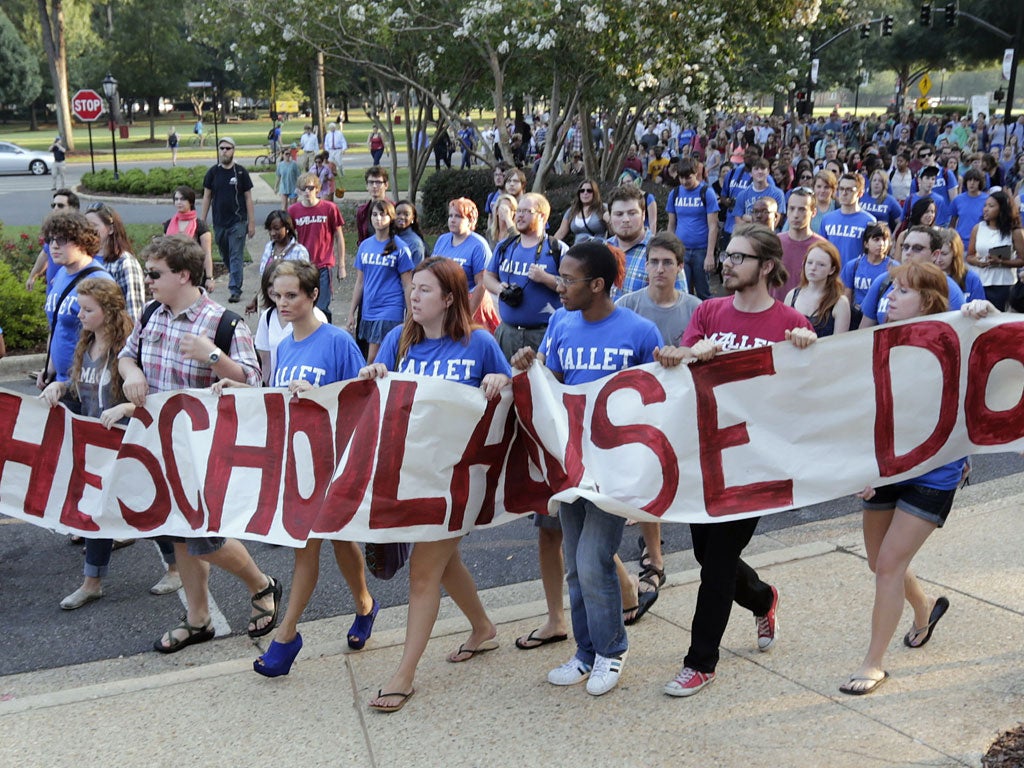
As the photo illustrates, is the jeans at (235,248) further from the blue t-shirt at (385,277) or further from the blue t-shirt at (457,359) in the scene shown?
the blue t-shirt at (457,359)

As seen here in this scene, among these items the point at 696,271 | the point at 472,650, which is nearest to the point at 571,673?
the point at 472,650

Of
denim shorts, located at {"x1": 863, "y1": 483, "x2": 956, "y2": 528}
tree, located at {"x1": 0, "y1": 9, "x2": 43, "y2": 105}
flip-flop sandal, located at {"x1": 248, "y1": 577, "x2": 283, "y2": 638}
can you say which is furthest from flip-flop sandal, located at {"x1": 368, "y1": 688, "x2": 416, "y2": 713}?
tree, located at {"x1": 0, "y1": 9, "x2": 43, "y2": 105}

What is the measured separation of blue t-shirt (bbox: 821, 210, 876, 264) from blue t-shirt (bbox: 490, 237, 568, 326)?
3.11 metres

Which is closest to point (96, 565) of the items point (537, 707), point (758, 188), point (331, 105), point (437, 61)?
point (537, 707)

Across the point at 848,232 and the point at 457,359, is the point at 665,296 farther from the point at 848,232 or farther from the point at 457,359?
the point at 848,232

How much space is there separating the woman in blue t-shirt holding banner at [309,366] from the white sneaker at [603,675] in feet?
3.85

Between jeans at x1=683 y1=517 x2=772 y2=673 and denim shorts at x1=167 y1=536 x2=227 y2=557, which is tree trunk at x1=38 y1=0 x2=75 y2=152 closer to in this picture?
denim shorts at x1=167 y1=536 x2=227 y2=557

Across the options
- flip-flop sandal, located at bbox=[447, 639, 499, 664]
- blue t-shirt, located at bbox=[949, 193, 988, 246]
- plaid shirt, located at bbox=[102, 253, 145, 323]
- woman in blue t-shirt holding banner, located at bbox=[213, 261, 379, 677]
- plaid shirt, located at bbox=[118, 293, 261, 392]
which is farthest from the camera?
blue t-shirt, located at bbox=[949, 193, 988, 246]

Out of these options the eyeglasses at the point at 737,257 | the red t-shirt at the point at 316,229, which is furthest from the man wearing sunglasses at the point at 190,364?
the red t-shirt at the point at 316,229

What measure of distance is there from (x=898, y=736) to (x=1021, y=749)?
2.01ft

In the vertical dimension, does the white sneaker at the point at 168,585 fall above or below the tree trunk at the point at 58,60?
below

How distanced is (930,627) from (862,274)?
3.72 meters

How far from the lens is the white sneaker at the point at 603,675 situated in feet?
15.1

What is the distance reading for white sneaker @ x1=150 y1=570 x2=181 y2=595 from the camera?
20.1ft
